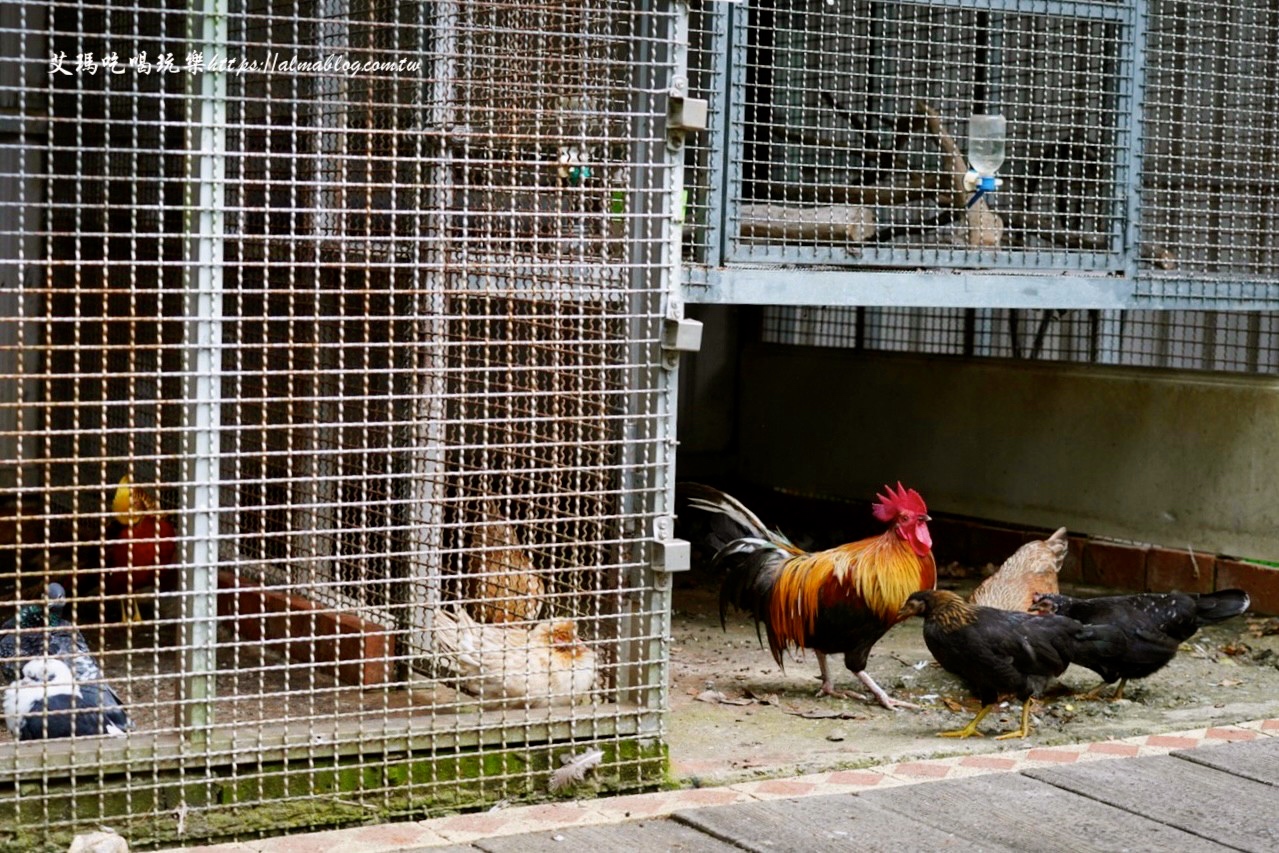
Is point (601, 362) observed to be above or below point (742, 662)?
above

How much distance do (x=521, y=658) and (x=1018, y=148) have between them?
4942 mm

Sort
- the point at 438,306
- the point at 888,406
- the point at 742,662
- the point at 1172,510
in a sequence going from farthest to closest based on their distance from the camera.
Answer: the point at 888,406, the point at 1172,510, the point at 742,662, the point at 438,306

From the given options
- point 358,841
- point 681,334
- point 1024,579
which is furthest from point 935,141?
point 358,841

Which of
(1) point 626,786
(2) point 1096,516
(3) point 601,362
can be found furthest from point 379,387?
(2) point 1096,516

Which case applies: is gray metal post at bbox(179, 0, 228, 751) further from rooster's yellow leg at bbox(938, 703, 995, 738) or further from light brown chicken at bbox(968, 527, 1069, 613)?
light brown chicken at bbox(968, 527, 1069, 613)

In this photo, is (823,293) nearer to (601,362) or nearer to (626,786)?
(601,362)

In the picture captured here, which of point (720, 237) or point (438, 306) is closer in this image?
point (438, 306)

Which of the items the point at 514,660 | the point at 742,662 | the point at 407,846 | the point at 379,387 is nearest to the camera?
the point at 407,846

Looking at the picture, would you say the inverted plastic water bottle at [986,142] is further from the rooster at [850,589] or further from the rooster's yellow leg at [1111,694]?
the rooster's yellow leg at [1111,694]

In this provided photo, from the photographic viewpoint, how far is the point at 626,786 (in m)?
5.25

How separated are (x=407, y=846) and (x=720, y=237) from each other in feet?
10.8

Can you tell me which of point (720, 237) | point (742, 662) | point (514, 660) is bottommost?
point (742, 662)

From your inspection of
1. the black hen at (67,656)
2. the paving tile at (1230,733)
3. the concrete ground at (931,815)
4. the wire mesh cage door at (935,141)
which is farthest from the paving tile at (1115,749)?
the black hen at (67,656)

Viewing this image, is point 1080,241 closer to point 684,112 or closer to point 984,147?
point 984,147
